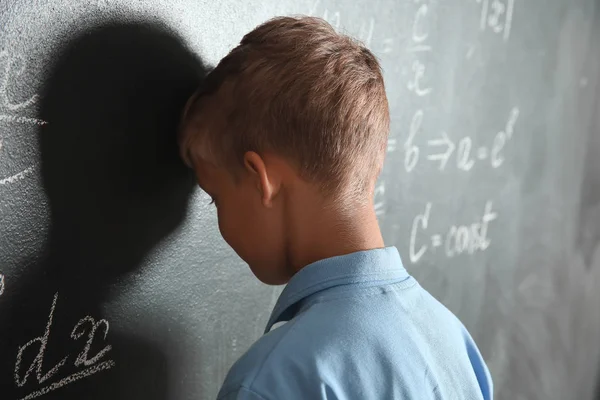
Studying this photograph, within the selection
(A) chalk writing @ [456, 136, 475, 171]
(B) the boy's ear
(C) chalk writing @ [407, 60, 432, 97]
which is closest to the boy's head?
(B) the boy's ear

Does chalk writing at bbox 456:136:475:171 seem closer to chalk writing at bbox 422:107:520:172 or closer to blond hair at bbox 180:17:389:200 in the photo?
chalk writing at bbox 422:107:520:172

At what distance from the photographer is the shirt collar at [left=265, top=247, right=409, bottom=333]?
693 mm

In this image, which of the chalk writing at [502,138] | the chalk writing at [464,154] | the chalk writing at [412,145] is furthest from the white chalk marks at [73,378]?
the chalk writing at [502,138]

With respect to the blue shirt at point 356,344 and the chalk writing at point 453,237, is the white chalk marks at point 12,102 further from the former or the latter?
the chalk writing at point 453,237

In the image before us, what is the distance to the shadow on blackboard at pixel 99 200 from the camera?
69cm

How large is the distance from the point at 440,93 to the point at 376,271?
52 centimetres

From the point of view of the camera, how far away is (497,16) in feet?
4.06

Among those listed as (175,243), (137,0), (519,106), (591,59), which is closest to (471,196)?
(519,106)

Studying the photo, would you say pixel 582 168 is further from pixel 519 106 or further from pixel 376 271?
pixel 376 271

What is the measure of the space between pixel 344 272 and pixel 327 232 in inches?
1.8

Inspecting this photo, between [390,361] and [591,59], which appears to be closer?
[390,361]

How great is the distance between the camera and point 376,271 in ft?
2.30

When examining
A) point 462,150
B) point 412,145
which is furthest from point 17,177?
point 462,150

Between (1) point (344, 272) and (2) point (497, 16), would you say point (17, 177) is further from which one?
(2) point (497, 16)
